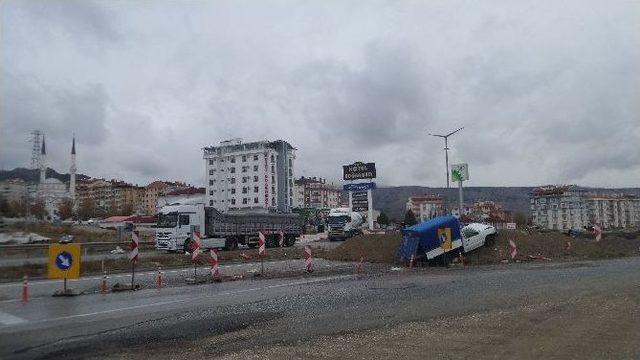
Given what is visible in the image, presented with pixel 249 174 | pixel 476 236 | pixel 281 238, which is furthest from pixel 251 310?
pixel 249 174

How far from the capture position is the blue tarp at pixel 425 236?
80.6 feet

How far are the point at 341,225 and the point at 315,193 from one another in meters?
129

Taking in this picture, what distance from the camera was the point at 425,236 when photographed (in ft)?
80.5

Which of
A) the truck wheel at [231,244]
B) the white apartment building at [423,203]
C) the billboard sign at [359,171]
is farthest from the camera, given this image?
the white apartment building at [423,203]

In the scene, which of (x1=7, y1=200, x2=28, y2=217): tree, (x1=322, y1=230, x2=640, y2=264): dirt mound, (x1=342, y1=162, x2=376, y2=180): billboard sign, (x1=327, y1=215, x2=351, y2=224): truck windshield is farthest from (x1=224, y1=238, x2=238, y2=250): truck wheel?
(x1=342, y1=162, x2=376, y2=180): billboard sign

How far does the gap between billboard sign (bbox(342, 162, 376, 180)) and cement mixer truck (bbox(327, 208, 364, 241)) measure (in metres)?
7.96

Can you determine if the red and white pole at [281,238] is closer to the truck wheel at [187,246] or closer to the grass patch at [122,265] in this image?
the truck wheel at [187,246]

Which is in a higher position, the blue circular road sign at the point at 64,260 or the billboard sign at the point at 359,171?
the billboard sign at the point at 359,171

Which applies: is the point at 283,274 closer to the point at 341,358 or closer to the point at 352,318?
the point at 352,318

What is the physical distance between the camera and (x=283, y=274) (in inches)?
869

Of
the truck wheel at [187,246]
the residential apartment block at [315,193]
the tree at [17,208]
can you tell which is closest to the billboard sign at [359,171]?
the truck wheel at [187,246]

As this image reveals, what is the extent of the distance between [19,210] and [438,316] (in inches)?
499

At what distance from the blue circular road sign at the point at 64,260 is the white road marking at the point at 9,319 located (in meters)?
4.31

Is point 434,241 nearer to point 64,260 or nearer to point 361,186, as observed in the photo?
point 64,260
